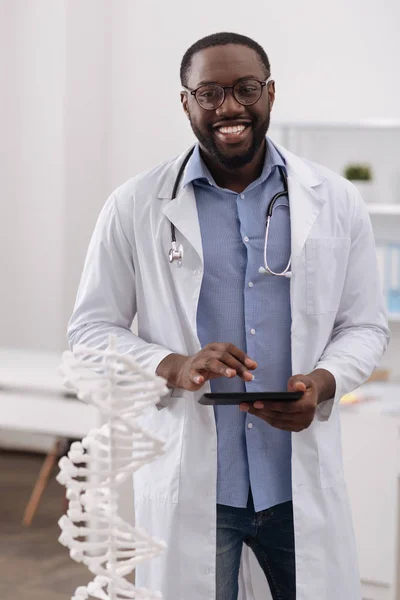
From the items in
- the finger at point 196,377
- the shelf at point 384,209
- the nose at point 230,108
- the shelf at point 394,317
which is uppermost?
the nose at point 230,108

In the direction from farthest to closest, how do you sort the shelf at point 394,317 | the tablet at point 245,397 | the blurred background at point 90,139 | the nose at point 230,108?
the shelf at point 394,317
the blurred background at point 90,139
the nose at point 230,108
the tablet at point 245,397

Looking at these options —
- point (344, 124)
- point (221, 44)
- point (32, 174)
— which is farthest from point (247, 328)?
point (32, 174)

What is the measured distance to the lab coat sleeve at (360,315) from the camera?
5.62 ft

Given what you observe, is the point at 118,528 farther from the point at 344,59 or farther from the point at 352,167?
the point at 344,59

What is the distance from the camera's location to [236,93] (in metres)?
1.63

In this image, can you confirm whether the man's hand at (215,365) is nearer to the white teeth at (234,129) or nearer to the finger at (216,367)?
the finger at (216,367)

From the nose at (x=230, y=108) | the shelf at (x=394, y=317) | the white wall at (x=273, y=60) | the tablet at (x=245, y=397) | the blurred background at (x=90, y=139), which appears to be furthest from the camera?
the white wall at (x=273, y=60)

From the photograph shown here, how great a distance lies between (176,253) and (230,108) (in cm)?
27

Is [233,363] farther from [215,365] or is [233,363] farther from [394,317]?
[394,317]

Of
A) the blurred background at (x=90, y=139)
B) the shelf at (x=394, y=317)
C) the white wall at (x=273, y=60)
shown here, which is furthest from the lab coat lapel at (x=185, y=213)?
the white wall at (x=273, y=60)

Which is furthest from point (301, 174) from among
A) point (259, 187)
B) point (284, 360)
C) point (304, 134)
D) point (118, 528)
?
point (304, 134)

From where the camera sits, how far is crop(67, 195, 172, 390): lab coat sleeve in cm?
171

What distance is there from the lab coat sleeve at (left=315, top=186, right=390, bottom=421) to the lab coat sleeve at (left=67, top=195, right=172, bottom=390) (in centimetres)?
36

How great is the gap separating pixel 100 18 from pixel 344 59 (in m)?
1.47
